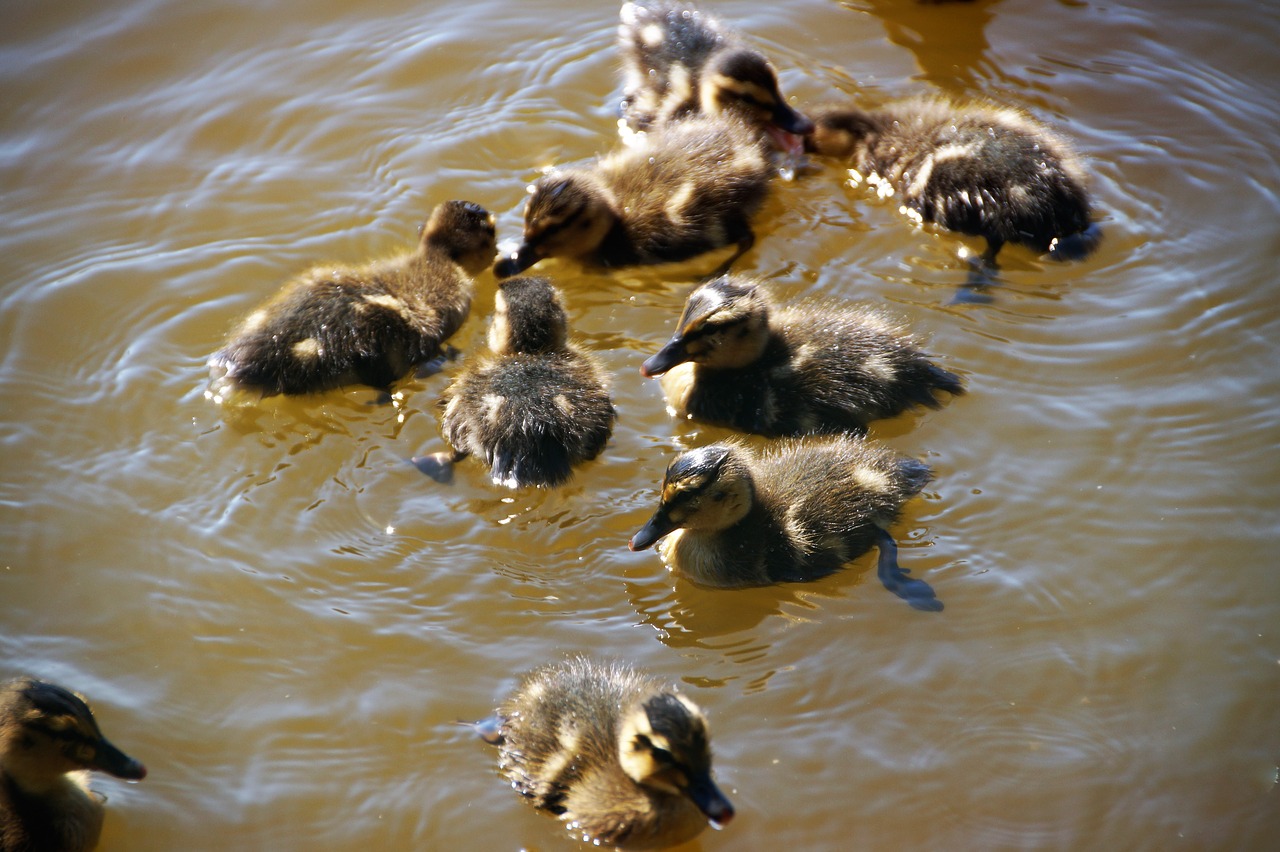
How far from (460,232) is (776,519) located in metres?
1.61

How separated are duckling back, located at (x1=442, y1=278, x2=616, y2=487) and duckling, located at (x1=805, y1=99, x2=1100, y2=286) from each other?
4.87 ft

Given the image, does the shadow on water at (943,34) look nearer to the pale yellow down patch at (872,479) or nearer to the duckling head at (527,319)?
the duckling head at (527,319)

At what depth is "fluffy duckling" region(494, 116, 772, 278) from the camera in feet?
13.7

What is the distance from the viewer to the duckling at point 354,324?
11.8 feet

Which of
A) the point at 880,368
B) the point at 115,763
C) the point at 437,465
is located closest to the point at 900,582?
the point at 880,368

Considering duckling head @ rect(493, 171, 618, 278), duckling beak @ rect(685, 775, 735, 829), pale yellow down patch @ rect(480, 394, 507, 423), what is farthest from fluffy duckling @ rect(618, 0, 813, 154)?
duckling beak @ rect(685, 775, 735, 829)

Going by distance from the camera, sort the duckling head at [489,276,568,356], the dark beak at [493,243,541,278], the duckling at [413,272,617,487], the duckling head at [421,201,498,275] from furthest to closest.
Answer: the dark beak at [493,243,541,278], the duckling head at [421,201,498,275], the duckling head at [489,276,568,356], the duckling at [413,272,617,487]

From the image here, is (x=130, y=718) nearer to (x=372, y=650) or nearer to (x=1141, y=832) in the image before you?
(x=372, y=650)

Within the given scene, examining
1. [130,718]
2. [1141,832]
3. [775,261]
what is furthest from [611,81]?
[1141,832]

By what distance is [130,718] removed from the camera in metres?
2.88

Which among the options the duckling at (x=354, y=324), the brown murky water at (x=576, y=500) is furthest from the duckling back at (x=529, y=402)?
the duckling at (x=354, y=324)

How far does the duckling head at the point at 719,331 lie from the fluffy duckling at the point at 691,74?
1.32 metres

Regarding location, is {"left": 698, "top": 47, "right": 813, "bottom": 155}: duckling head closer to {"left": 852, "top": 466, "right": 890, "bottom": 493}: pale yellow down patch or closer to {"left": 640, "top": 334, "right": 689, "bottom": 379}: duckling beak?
{"left": 640, "top": 334, "right": 689, "bottom": 379}: duckling beak

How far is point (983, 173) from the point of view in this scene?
421 cm
